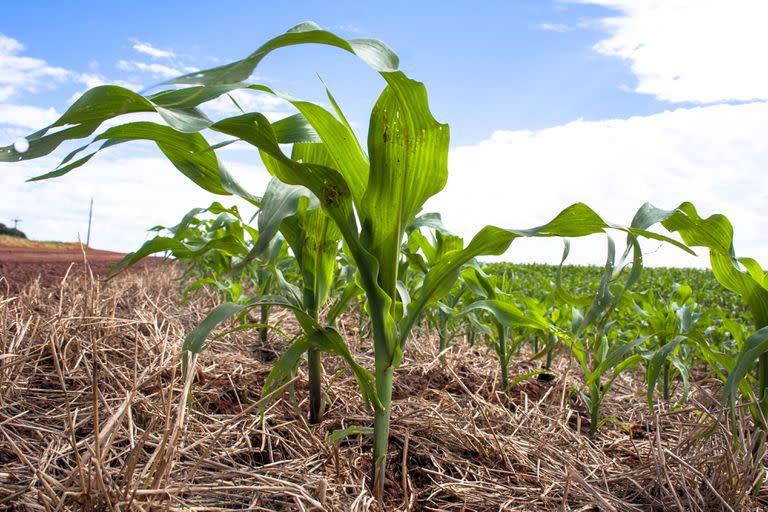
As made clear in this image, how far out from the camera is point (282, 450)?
1.78 m

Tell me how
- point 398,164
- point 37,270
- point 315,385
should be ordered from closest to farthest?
point 398,164
point 315,385
point 37,270

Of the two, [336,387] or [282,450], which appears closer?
[282,450]

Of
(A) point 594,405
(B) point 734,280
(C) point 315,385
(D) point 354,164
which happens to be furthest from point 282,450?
(B) point 734,280

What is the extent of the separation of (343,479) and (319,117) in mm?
997

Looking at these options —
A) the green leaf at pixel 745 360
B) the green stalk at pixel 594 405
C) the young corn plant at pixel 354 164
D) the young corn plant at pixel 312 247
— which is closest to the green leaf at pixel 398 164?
the young corn plant at pixel 354 164

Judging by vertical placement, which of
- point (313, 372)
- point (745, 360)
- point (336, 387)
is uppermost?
point (745, 360)

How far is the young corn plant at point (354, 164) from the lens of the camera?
1138mm

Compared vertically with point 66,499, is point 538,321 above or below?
above

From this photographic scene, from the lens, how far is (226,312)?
143cm

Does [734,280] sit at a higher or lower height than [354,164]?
lower

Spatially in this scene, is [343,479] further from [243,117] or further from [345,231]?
[243,117]

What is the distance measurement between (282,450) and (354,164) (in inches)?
38.1

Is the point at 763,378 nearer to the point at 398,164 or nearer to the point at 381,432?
the point at 381,432

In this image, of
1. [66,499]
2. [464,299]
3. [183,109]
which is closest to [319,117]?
[183,109]
